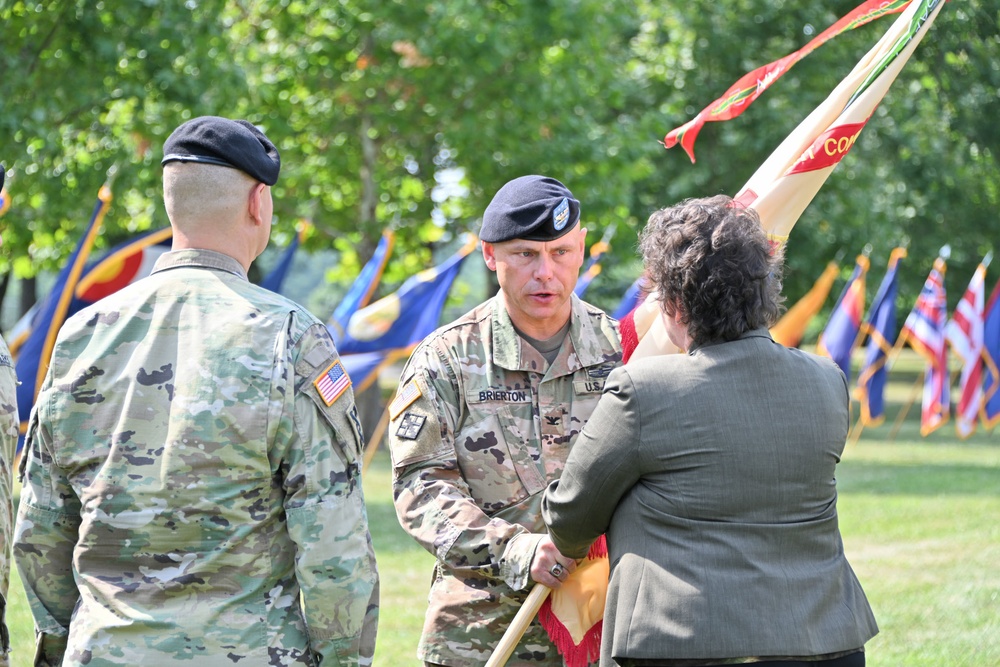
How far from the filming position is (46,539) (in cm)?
285

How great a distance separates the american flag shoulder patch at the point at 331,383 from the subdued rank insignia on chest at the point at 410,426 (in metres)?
0.61

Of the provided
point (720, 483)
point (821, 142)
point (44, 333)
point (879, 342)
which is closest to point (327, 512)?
point (720, 483)

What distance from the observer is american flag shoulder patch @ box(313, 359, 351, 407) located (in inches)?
110

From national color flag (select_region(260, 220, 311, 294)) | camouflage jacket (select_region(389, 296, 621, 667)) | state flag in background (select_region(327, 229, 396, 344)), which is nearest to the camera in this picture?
camouflage jacket (select_region(389, 296, 621, 667))

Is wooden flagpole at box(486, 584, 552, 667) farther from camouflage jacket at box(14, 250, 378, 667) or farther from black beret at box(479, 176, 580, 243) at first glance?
black beret at box(479, 176, 580, 243)

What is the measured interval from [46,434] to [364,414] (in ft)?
57.5

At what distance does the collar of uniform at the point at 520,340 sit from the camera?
3615 mm

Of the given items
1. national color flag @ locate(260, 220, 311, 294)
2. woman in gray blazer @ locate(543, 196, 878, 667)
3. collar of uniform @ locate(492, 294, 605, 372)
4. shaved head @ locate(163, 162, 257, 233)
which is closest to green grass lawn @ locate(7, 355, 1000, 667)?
national color flag @ locate(260, 220, 311, 294)

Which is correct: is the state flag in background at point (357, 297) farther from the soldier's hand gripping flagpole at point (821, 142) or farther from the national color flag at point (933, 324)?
the national color flag at point (933, 324)

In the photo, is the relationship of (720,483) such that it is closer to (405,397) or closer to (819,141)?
(405,397)

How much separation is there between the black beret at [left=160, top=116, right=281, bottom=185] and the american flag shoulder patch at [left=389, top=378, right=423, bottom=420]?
2.93 ft

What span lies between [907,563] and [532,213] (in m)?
7.44

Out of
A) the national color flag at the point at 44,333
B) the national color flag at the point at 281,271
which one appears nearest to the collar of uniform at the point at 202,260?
the national color flag at the point at 44,333

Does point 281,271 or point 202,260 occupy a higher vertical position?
point 202,260
